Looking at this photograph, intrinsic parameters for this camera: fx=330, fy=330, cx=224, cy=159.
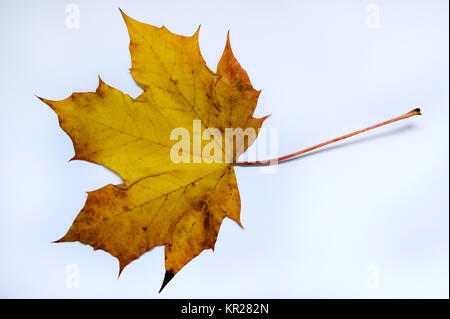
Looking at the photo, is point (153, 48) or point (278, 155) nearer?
point (153, 48)

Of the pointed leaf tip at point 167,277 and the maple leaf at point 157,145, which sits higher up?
the maple leaf at point 157,145

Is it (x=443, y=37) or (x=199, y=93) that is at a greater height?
(x=443, y=37)

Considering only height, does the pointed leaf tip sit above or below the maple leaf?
below

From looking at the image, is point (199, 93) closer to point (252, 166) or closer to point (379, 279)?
point (252, 166)

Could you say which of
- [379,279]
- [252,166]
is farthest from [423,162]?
[252,166]
